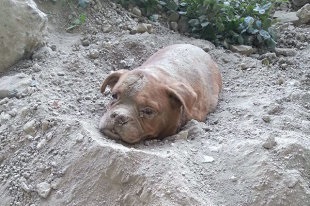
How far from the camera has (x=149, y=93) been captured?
365 cm

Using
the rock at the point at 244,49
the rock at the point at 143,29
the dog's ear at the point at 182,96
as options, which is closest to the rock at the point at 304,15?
the rock at the point at 244,49

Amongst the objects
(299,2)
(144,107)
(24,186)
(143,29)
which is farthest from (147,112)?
(299,2)

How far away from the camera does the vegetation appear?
572 centimetres

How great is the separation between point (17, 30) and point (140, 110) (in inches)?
59.4

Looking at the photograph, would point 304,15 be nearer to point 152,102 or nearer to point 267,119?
point 267,119

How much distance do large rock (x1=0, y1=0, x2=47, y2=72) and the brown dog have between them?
985 millimetres

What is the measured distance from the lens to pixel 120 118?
351cm

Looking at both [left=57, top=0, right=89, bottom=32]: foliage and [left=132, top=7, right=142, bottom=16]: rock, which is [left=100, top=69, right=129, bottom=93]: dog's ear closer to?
[left=57, top=0, right=89, bottom=32]: foliage

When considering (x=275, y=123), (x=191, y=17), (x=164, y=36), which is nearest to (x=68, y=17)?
(x=164, y=36)

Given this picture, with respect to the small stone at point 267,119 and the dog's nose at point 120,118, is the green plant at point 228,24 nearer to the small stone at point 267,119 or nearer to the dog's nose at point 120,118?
the small stone at point 267,119

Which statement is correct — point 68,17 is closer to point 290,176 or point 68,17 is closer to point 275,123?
point 275,123

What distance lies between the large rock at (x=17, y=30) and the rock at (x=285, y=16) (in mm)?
3136

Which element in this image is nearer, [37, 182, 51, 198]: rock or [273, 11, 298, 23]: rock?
[37, 182, 51, 198]: rock

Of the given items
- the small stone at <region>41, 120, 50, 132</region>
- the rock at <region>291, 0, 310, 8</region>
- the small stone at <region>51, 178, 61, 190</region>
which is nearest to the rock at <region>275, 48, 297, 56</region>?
the rock at <region>291, 0, 310, 8</region>
